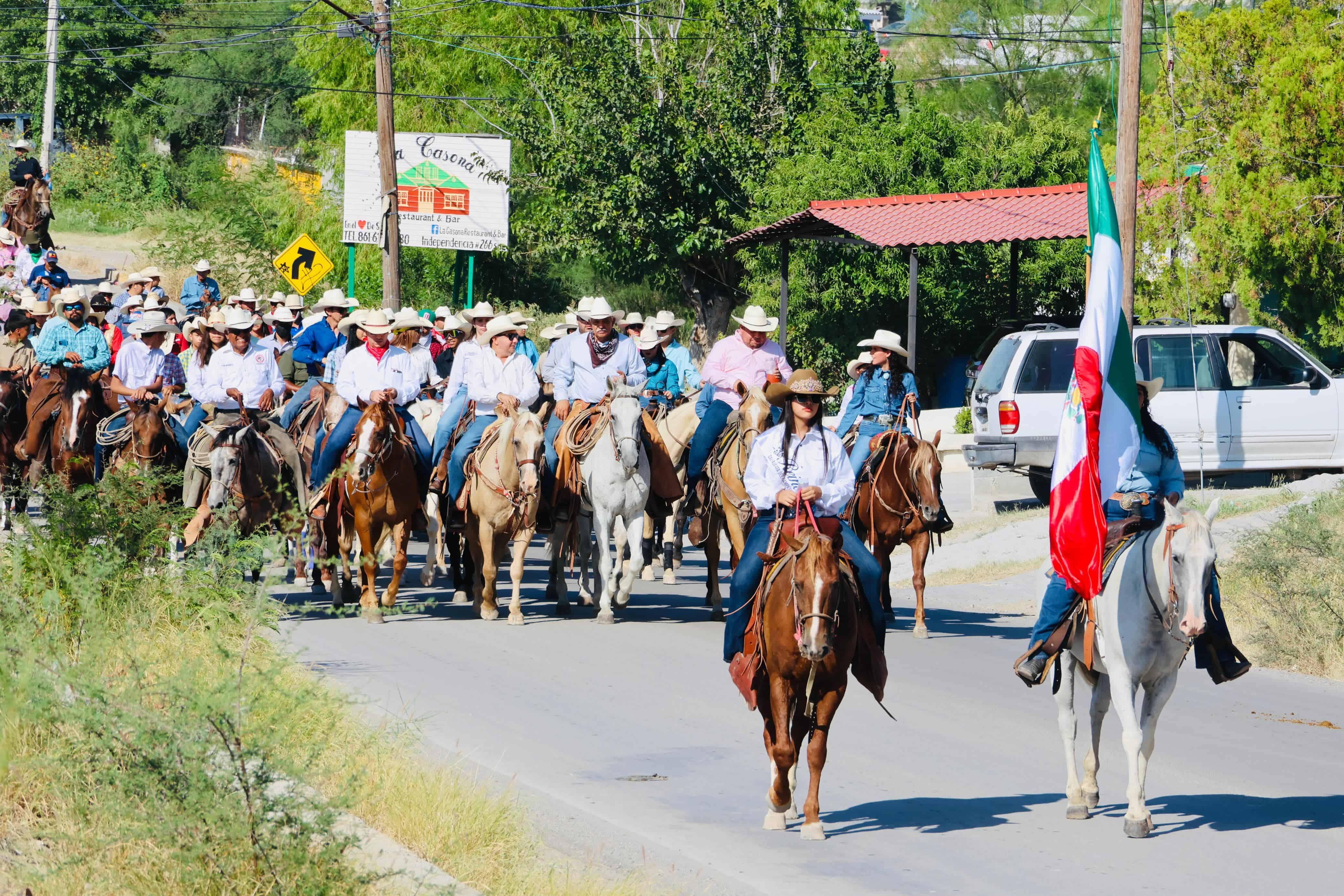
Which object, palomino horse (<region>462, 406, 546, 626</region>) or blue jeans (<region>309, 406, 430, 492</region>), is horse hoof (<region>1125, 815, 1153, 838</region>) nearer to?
palomino horse (<region>462, 406, 546, 626</region>)

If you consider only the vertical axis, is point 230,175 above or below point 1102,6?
below

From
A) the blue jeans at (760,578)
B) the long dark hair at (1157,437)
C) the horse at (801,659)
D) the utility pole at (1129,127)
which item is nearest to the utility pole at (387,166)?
the utility pole at (1129,127)

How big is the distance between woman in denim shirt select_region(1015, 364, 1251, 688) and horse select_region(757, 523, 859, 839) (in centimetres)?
128

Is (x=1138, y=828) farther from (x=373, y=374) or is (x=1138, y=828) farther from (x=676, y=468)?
(x=676, y=468)

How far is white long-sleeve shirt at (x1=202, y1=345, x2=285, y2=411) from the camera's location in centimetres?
1609

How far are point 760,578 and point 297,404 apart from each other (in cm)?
1059

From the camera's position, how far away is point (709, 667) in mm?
13344

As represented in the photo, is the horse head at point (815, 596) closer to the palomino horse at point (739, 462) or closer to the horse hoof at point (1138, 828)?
the horse hoof at point (1138, 828)

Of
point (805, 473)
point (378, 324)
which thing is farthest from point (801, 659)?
point (378, 324)

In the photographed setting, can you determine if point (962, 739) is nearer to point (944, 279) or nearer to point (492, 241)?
point (944, 279)

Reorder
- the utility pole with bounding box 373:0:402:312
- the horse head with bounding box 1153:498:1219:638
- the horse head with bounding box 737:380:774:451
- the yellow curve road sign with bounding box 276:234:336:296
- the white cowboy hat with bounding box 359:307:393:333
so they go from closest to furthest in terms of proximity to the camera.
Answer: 1. the horse head with bounding box 1153:498:1219:638
2. the horse head with bounding box 737:380:774:451
3. the white cowboy hat with bounding box 359:307:393:333
4. the utility pole with bounding box 373:0:402:312
5. the yellow curve road sign with bounding box 276:234:336:296

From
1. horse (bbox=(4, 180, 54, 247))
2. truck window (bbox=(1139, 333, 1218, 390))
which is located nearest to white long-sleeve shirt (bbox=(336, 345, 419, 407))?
truck window (bbox=(1139, 333, 1218, 390))

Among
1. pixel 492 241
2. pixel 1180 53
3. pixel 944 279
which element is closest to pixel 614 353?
pixel 1180 53

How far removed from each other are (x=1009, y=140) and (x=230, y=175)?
115 feet
